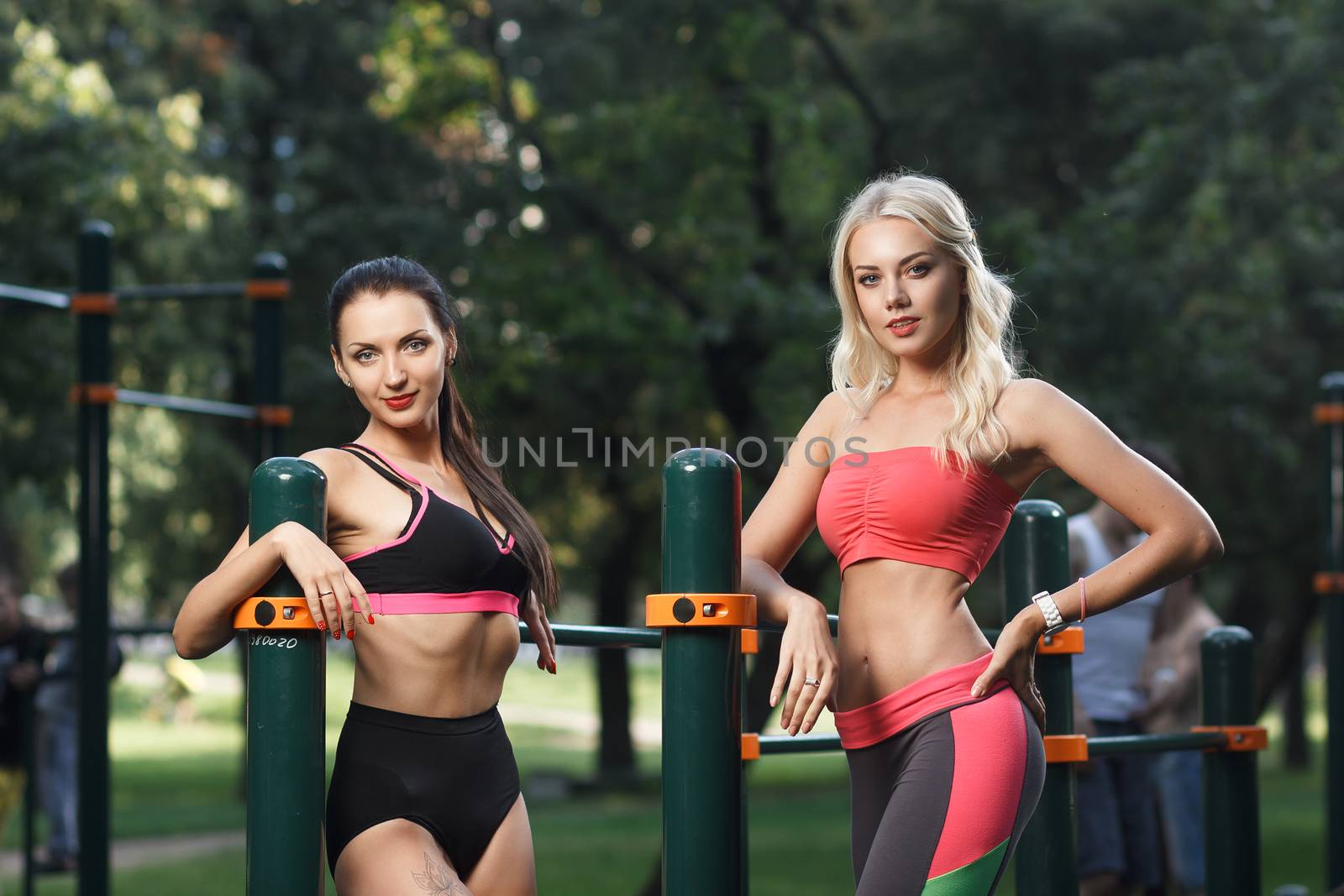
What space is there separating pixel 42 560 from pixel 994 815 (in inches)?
699

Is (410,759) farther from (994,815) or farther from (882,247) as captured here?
(882,247)

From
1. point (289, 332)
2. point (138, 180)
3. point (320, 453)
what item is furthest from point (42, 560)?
point (320, 453)

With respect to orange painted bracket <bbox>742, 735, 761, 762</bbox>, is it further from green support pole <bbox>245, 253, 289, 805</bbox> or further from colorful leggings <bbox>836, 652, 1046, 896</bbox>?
green support pole <bbox>245, 253, 289, 805</bbox>

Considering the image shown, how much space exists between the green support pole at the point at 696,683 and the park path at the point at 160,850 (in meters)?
9.72

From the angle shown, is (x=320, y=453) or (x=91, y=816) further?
(x=91, y=816)

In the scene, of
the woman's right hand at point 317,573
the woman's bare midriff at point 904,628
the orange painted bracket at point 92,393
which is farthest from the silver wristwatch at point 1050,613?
the orange painted bracket at point 92,393

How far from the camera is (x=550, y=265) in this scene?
12555mm

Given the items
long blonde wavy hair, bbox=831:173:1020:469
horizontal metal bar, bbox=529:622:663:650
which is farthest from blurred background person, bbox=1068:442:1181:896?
horizontal metal bar, bbox=529:622:663:650

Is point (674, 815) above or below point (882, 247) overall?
below

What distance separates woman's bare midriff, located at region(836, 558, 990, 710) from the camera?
2537 mm

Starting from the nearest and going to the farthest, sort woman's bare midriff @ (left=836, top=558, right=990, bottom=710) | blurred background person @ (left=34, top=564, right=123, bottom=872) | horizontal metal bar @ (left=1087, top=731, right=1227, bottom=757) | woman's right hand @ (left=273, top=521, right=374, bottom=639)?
woman's right hand @ (left=273, top=521, right=374, bottom=639) → woman's bare midriff @ (left=836, top=558, right=990, bottom=710) → horizontal metal bar @ (left=1087, top=731, right=1227, bottom=757) → blurred background person @ (left=34, top=564, right=123, bottom=872)

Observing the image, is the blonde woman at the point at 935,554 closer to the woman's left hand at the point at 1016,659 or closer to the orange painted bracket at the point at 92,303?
the woman's left hand at the point at 1016,659

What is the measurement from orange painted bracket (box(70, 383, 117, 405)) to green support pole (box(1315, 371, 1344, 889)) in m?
5.17

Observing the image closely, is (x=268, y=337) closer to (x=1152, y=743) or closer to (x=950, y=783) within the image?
(x=1152, y=743)
